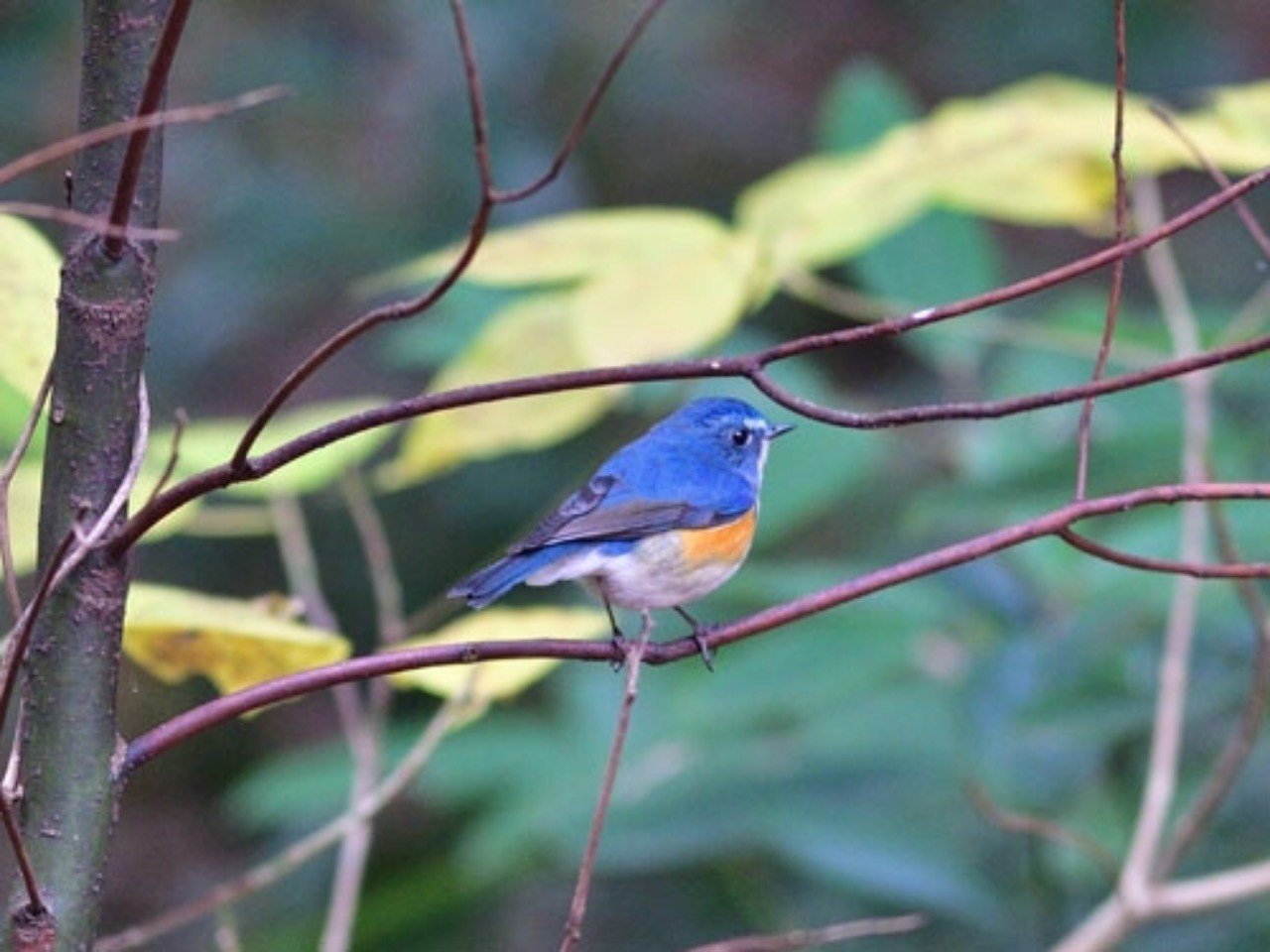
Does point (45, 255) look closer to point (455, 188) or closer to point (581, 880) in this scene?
point (581, 880)

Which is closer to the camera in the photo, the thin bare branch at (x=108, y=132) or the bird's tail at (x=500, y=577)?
the thin bare branch at (x=108, y=132)

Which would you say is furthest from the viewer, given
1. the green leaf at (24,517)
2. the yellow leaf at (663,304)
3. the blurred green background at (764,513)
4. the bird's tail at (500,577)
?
the blurred green background at (764,513)

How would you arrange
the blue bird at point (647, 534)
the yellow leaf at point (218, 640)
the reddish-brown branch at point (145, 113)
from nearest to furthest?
the reddish-brown branch at point (145, 113) < the yellow leaf at point (218, 640) < the blue bird at point (647, 534)

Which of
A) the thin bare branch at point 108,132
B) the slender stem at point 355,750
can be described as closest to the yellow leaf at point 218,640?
the slender stem at point 355,750

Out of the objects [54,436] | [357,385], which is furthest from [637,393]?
[357,385]

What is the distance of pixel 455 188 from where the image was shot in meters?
4.64

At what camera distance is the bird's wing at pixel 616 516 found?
86.2 inches

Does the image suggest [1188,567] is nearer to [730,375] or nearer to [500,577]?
[730,375]

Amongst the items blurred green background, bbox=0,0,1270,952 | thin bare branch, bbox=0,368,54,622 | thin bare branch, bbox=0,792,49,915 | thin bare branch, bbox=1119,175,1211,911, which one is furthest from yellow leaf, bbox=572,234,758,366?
thin bare branch, bbox=0,792,49,915

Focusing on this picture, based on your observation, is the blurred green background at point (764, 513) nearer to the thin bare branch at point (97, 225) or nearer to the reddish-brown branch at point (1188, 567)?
the reddish-brown branch at point (1188, 567)

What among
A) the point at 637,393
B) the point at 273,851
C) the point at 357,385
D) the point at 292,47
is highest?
the point at 292,47

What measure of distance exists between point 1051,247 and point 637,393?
381 centimetres

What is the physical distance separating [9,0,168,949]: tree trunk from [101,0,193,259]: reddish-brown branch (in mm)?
27

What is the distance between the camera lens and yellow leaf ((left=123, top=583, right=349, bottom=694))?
4.62 feet
